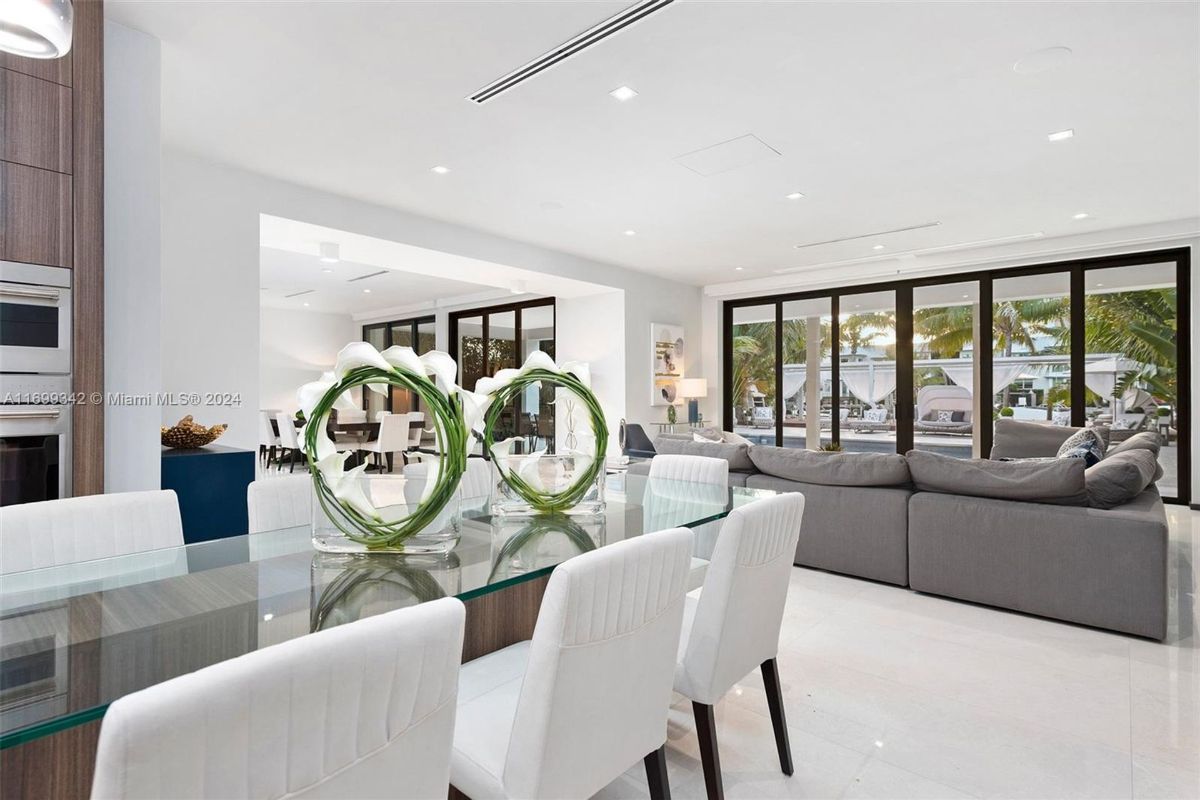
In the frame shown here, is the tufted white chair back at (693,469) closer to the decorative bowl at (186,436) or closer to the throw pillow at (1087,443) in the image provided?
the decorative bowl at (186,436)

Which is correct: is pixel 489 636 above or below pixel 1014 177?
below

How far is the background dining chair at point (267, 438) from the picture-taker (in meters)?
9.23

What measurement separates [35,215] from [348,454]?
173cm

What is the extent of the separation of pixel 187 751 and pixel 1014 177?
206 inches

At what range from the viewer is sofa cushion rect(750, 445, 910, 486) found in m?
3.60

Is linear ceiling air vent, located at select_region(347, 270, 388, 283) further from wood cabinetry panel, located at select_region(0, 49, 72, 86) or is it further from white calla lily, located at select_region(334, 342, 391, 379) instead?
white calla lily, located at select_region(334, 342, 391, 379)

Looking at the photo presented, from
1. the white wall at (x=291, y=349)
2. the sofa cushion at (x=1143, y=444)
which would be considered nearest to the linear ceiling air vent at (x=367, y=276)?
the white wall at (x=291, y=349)

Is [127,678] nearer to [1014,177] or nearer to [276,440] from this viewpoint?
[1014,177]

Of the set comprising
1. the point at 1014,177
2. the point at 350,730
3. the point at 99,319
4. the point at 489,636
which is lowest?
the point at 489,636

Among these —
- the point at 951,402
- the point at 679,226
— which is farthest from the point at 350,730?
the point at 951,402

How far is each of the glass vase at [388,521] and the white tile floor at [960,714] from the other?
915mm

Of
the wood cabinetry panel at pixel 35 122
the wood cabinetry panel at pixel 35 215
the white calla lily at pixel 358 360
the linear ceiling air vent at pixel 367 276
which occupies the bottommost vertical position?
the white calla lily at pixel 358 360

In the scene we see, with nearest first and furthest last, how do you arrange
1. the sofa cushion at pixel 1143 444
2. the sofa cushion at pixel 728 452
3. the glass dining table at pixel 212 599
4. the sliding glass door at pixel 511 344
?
the glass dining table at pixel 212 599, the sofa cushion at pixel 1143 444, the sofa cushion at pixel 728 452, the sliding glass door at pixel 511 344

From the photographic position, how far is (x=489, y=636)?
189 cm
